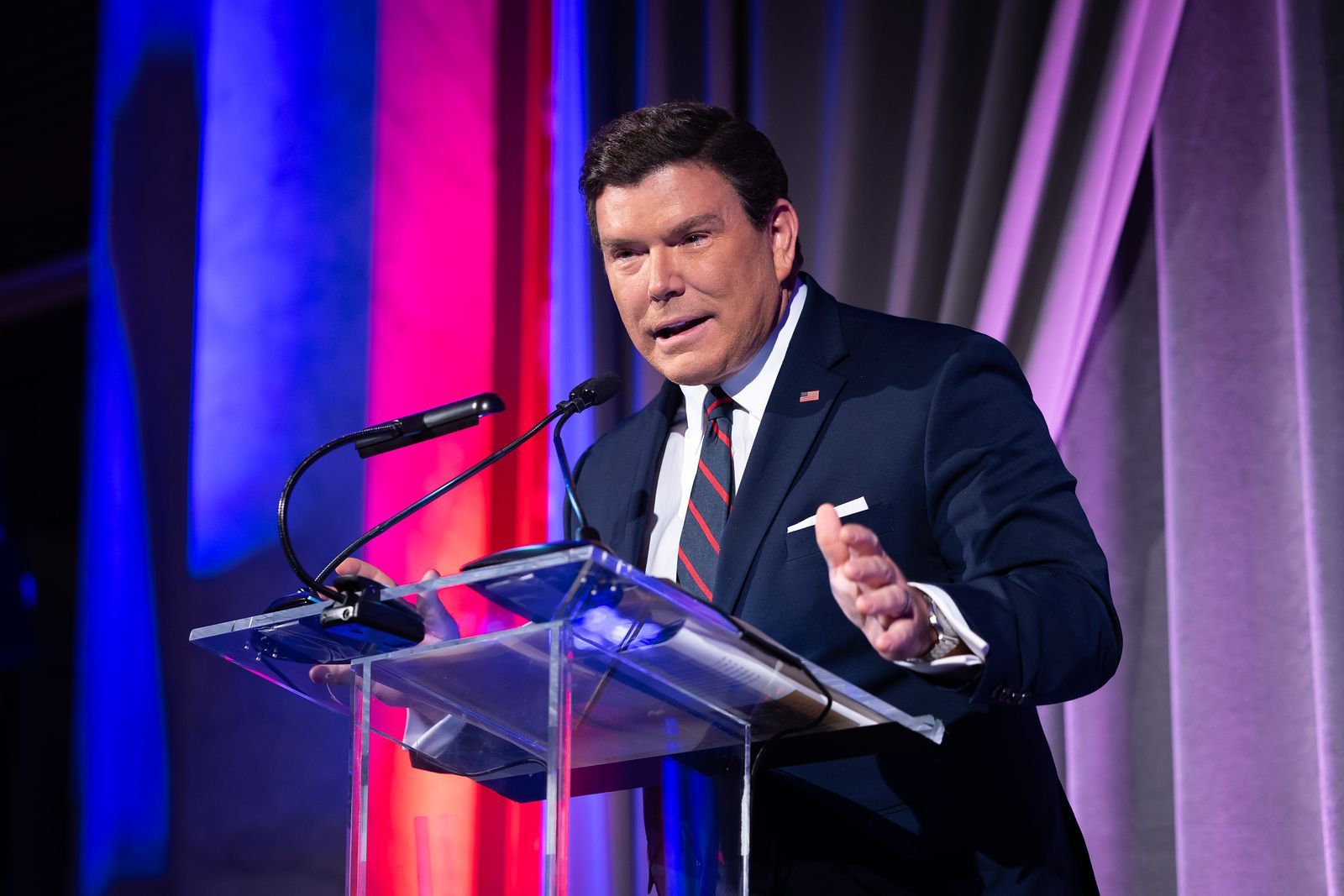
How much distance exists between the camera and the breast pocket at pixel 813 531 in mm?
1654

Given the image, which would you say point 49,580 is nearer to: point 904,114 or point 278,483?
point 278,483

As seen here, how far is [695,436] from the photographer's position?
2.02 m

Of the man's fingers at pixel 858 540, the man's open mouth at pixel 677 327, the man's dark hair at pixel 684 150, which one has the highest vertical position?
the man's dark hair at pixel 684 150

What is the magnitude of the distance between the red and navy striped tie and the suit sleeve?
28 centimetres

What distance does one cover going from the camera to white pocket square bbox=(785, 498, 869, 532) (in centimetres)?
167

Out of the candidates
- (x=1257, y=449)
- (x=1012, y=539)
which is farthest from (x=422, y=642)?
(x=1257, y=449)

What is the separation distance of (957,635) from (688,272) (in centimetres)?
85

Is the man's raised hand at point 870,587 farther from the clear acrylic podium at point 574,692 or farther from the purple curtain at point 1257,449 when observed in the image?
the purple curtain at point 1257,449

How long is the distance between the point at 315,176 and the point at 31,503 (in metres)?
3.34

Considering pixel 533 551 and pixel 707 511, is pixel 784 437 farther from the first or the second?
pixel 533 551

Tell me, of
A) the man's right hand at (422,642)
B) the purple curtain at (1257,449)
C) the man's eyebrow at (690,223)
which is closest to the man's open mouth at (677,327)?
the man's eyebrow at (690,223)

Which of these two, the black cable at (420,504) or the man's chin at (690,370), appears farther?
the man's chin at (690,370)

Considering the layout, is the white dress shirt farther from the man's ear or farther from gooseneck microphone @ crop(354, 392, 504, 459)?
gooseneck microphone @ crop(354, 392, 504, 459)

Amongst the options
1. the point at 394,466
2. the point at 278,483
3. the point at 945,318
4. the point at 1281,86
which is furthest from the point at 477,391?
the point at 1281,86
